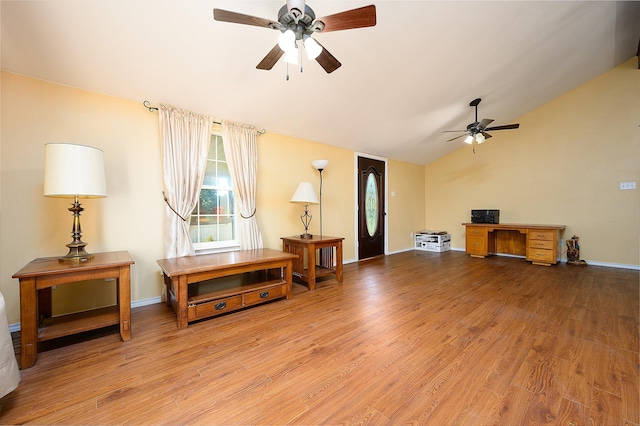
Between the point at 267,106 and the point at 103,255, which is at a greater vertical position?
the point at 267,106

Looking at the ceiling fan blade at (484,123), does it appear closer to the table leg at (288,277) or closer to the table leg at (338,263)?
the table leg at (338,263)

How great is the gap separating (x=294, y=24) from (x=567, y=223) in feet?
19.5

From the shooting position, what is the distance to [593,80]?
438 cm

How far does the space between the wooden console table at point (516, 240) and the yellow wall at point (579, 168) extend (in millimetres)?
402

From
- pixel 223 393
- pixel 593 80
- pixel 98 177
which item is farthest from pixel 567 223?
pixel 98 177

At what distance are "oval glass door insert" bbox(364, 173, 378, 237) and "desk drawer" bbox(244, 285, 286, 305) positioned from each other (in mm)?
2957

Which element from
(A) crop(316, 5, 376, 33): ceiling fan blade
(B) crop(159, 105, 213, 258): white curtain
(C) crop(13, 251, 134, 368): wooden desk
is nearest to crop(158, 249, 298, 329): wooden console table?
(B) crop(159, 105, 213, 258): white curtain

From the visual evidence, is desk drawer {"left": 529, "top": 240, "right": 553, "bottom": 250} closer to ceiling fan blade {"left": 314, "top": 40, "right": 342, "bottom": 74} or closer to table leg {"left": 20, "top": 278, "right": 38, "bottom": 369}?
ceiling fan blade {"left": 314, "top": 40, "right": 342, "bottom": 74}

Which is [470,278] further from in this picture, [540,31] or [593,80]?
[593,80]

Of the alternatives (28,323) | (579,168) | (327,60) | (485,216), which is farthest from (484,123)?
(28,323)

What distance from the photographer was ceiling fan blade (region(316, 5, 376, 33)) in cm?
150

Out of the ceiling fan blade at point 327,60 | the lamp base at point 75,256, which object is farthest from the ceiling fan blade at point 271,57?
the lamp base at point 75,256

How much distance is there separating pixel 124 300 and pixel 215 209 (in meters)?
1.49

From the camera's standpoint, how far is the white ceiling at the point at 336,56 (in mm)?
1904
